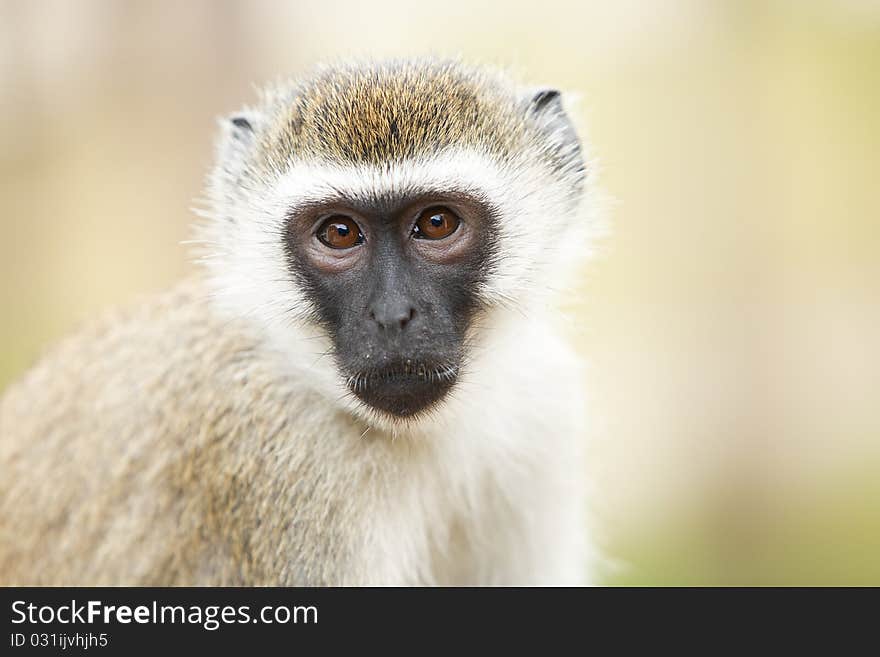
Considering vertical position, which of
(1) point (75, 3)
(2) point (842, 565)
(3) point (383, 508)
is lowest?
(3) point (383, 508)

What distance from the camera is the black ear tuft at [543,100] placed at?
13.5 feet

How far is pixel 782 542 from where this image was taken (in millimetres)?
7664

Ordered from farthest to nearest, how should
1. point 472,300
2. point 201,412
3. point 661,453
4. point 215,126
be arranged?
point 661,453
point 215,126
point 201,412
point 472,300

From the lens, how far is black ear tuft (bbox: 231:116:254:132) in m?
4.07

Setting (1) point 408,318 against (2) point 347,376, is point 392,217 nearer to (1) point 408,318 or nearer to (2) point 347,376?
(1) point 408,318

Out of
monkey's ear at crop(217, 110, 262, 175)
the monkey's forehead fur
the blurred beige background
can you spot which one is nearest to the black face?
the monkey's forehead fur

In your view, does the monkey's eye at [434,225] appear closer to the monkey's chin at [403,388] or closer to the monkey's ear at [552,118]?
the monkey's chin at [403,388]

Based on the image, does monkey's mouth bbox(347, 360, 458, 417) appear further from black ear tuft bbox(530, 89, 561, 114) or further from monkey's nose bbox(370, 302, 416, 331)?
black ear tuft bbox(530, 89, 561, 114)

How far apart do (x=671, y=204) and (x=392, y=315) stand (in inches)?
210

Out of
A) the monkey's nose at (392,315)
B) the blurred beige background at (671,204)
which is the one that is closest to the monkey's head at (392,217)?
the monkey's nose at (392,315)

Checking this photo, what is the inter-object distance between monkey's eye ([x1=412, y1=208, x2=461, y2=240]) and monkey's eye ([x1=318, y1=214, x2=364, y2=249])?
195mm

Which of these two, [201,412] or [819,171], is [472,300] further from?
[819,171]

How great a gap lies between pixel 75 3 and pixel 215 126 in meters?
2.04

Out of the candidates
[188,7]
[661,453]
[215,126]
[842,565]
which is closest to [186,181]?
[215,126]
